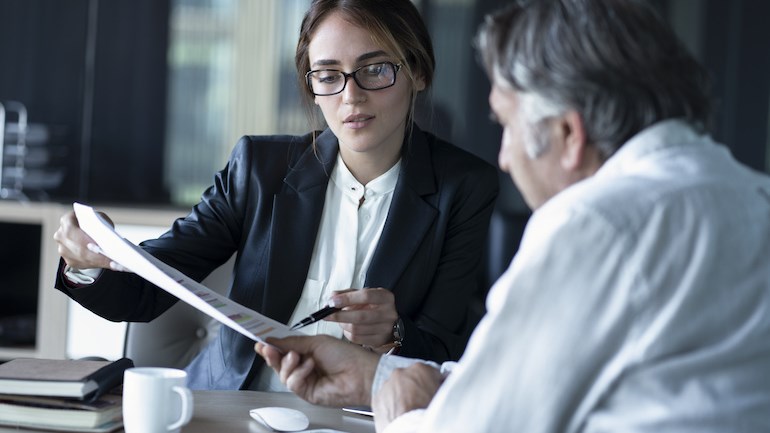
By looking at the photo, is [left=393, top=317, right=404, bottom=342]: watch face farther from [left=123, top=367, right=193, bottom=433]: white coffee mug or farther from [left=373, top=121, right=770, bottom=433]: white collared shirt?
[left=373, top=121, right=770, bottom=433]: white collared shirt

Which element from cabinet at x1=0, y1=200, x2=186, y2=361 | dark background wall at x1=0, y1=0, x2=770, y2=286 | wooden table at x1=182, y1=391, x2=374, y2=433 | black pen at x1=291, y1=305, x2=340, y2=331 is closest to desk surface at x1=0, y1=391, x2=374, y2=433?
wooden table at x1=182, y1=391, x2=374, y2=433

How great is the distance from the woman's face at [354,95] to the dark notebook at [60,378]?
0.71 m

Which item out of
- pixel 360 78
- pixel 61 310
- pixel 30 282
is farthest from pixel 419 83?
pixel 30 282

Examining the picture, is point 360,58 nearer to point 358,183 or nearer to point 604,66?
point 358,183

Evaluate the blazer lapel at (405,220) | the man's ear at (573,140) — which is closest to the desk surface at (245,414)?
the blazer lapel at (405,220)

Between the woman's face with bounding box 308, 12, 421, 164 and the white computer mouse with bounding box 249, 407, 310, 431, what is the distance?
658 millimetres

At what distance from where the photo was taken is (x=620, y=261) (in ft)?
2.72

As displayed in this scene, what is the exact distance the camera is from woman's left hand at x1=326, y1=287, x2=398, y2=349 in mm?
1496

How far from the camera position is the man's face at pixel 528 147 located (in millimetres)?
980

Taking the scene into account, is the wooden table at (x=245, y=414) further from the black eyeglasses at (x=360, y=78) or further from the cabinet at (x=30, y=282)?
the cabinet at (x=30, y=282)

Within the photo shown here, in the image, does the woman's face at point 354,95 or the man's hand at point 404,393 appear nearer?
the man's hand at point 404,393

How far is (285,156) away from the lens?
1910mm

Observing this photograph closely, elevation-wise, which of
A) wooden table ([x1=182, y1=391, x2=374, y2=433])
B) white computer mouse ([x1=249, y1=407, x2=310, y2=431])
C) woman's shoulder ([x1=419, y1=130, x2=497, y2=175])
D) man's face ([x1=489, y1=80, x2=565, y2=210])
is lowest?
wooden table ([x1=182, y1=391, x2=374, y2=433])

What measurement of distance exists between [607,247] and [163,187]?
399 centimetres
